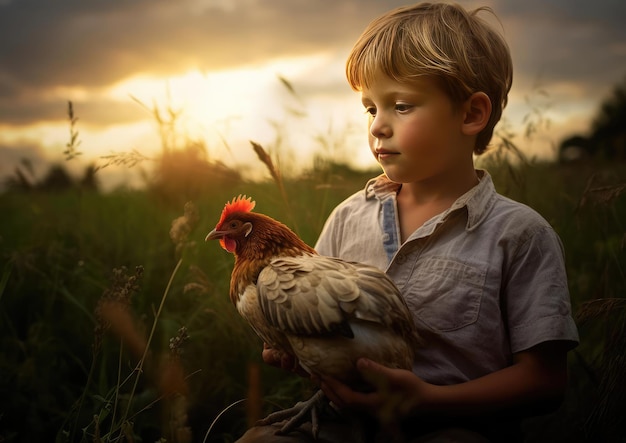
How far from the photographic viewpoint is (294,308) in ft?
4.17

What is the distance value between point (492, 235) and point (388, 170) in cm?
36

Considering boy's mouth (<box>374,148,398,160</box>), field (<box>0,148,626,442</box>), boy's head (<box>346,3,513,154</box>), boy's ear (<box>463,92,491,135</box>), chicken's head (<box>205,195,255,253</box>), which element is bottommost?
field (<box>0,148,626,442</box>)

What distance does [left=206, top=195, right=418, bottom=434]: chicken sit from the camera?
49.5 inches

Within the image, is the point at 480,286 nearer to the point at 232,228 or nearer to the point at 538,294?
the point at 538,294

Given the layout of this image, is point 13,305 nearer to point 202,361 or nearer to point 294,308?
point 202,361

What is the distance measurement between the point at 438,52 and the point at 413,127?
9.7 inches

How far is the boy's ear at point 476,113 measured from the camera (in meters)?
1.65

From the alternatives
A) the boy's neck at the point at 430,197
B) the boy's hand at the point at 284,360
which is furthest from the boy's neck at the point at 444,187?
the boy's hand at the point at 284,360

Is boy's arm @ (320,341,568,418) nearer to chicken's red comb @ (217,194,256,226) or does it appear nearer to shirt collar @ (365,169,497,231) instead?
shirt collar @ (365,169,497,231)

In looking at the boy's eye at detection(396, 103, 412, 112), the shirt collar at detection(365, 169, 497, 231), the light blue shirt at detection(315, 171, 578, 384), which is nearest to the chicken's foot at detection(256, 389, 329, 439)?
the light blue shirt at detection(315, 171, 578, 384)

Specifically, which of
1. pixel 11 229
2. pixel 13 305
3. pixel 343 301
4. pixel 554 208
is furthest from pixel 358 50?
pixel 11 229

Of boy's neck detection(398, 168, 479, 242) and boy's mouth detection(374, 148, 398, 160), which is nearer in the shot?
boy's mouth detection(374, 148, 398, 160)

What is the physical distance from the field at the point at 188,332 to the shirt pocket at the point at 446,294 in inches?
15.7

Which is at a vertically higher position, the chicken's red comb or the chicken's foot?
the chicken's red comb
